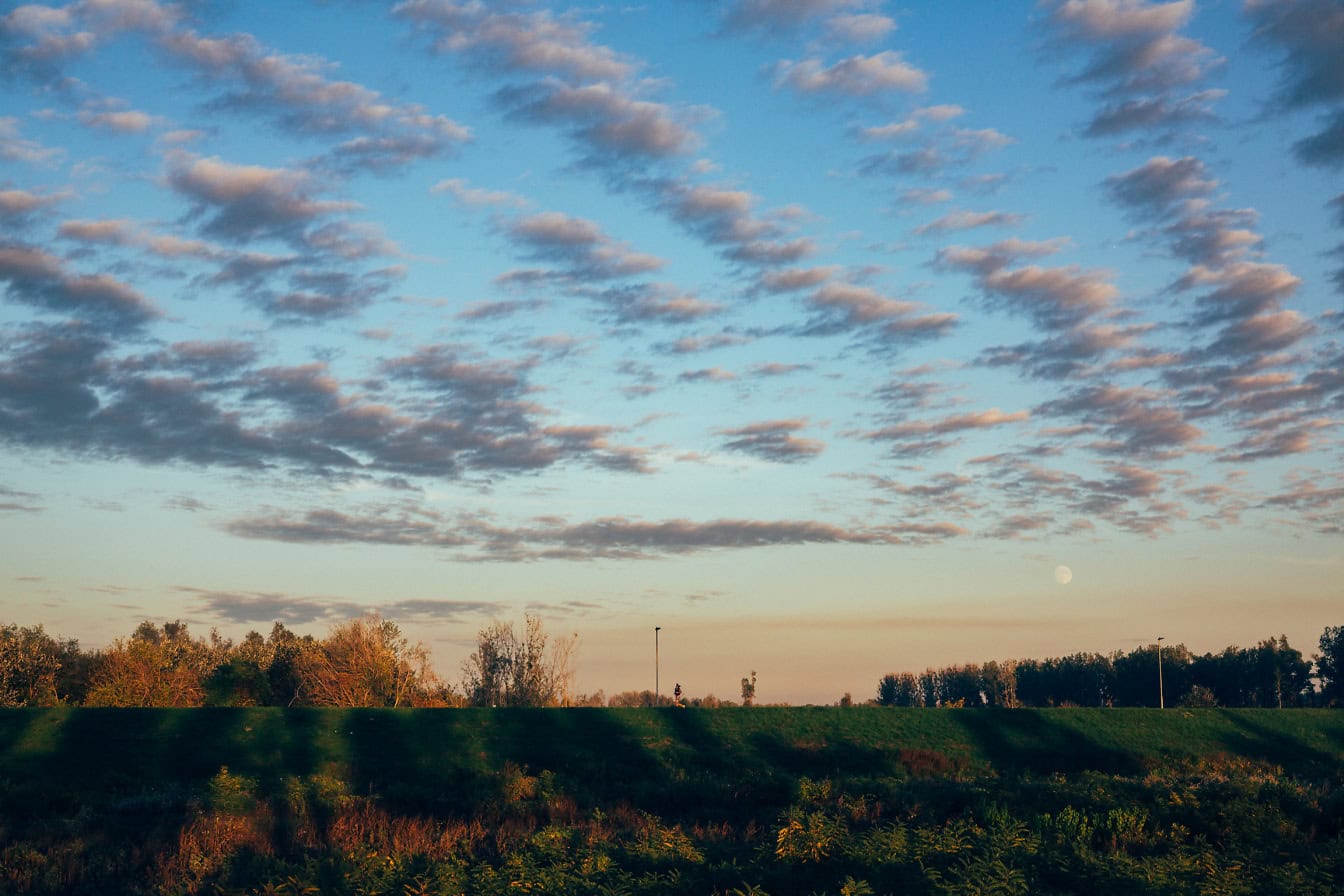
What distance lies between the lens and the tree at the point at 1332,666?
126562 mm

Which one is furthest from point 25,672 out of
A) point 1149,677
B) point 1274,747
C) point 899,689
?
point 899,689

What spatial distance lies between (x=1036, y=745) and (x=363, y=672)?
134 feet

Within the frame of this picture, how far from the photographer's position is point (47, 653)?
80562 mm

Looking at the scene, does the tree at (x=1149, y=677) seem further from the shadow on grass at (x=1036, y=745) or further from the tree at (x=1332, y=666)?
the shadow on grass at (x=1036, y=745)

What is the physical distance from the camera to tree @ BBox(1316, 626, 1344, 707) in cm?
12656

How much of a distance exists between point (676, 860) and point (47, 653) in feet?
258

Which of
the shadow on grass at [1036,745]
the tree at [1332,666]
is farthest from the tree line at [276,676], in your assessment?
the tree at [1332,666]

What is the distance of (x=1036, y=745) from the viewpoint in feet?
139

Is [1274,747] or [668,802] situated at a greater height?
[668,802]

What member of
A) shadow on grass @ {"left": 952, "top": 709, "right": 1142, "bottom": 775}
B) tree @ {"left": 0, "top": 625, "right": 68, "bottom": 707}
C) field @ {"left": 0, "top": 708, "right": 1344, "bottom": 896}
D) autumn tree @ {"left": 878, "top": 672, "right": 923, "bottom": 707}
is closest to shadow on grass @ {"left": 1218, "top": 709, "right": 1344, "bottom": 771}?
field @ {"left": 0, "top": 708, "right": 1344, "bottom": 896}

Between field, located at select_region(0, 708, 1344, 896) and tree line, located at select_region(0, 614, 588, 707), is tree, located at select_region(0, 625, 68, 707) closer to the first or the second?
tree line, located at select_region(0, 614, 588, 707)

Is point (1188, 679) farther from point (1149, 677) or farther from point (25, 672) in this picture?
point (25, 672)

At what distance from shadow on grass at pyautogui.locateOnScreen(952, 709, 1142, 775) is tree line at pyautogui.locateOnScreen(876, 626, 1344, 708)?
243ft

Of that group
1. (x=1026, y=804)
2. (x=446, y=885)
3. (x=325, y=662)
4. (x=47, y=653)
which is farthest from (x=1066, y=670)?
(x=446, y=885)
